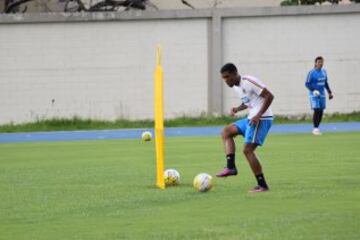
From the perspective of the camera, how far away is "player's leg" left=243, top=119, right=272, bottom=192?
13.6 m

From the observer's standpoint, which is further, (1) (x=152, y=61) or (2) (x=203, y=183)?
(1) (x=152, y=61)

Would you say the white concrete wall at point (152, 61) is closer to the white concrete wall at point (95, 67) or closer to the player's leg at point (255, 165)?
the white concrete wall at point (95, 67)

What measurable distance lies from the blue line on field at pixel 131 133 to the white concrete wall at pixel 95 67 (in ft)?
8.87

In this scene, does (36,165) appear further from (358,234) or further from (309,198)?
(358,234)

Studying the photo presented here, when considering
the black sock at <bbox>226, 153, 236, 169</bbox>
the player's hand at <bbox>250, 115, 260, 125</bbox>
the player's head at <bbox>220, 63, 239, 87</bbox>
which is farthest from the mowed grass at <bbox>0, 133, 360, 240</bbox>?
the player's head at <bbox>220, 63, 239, 87</bbox>

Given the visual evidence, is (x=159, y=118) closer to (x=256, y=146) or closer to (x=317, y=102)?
(x=256, y=146)

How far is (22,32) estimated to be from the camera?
109 feet

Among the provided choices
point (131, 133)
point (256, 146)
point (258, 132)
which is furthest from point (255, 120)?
point (131, 133)

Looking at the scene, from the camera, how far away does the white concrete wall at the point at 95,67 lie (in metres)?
33.2

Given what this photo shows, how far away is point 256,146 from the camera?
1377 centimetres

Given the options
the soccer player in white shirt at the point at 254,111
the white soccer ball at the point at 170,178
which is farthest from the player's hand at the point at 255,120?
the white soccer ball at the point at 170,178

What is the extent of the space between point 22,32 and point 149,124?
16.3ft

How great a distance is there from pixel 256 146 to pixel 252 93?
74cm

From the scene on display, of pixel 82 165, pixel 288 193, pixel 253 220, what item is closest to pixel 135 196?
pixel 288 193
